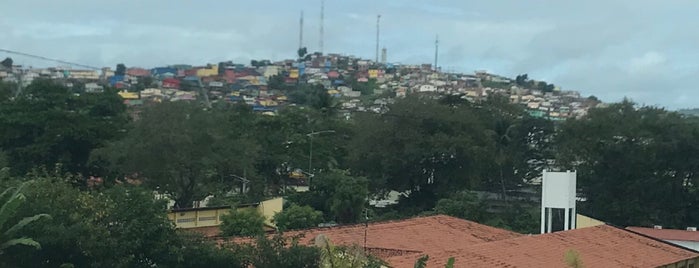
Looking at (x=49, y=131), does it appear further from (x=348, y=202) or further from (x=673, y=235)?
(x=673, y=235)

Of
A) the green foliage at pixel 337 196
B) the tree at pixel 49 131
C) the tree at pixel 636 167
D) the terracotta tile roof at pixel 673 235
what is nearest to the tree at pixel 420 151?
the tree at pixel 636 167

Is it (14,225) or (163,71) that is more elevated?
(163,71)

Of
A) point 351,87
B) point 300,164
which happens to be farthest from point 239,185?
point 351,87

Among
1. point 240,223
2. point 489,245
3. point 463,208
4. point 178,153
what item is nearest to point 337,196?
point 463,208

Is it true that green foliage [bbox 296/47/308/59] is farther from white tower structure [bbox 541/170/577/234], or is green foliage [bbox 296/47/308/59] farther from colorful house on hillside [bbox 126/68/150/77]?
white tower structure [bbox 541/170/577/234]

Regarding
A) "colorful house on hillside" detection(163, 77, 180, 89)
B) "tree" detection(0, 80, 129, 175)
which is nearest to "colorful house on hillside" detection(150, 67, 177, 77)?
"colorful house on hillside" detection(163, 77, 180, 89)

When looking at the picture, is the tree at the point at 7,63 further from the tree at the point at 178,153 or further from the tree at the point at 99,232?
the tree at the point at 99,232

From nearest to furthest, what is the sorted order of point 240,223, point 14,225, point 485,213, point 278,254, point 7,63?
1. point 14,225
2. point 278,254
3. point 240,223
4. point 485,213
5. point 7,63
